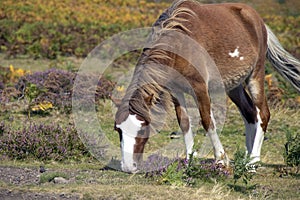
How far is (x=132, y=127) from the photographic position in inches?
293

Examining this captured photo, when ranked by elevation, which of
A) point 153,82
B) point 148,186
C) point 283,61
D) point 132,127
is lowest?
point 148,186

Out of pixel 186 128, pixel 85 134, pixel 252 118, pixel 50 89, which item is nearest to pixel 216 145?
pixel 186 128

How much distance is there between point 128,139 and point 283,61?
344 cm

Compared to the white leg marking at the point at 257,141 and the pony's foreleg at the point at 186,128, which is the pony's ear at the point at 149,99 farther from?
the white leg marking at the point at 257,141

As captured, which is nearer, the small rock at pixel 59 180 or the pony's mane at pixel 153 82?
the small rock at pixel 59 180

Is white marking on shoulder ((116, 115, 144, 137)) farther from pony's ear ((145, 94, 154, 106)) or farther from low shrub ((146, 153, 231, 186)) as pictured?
low shrub ((146, 153, 231, 186))

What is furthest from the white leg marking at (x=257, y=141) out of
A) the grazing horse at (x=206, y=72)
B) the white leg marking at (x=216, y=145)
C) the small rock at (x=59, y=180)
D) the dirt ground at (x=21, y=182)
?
the small rock at (x=59, y=180)

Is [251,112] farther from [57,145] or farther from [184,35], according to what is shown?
[57,145]

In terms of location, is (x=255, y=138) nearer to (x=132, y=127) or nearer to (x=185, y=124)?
(x=185, y=124)

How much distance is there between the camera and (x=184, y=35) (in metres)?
8.07

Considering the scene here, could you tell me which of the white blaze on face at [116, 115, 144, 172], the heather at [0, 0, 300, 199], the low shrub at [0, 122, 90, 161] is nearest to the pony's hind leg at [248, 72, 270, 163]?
the heather at [0, 0, 300, 199]

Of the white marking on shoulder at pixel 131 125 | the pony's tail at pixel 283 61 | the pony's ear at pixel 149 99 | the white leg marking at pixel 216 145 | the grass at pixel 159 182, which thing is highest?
the pony's tail at pixel 283 61

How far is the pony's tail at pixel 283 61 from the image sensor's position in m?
9.73

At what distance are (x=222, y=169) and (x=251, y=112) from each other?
173 centimetres
